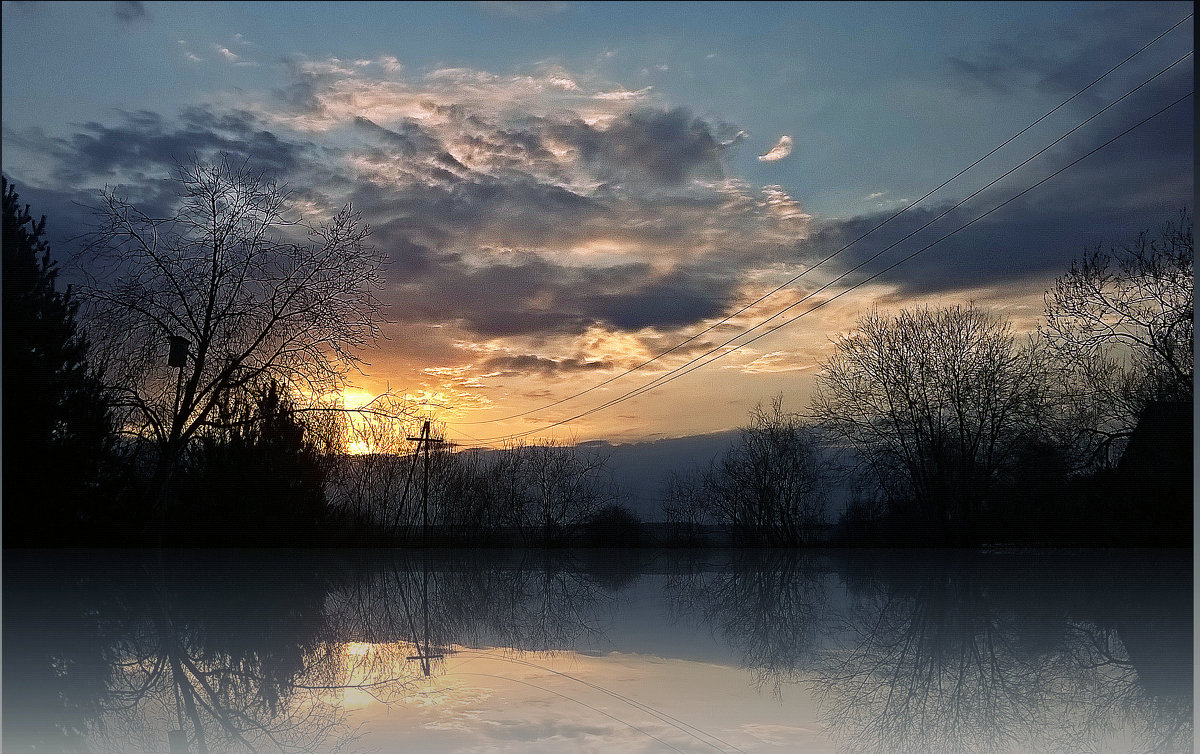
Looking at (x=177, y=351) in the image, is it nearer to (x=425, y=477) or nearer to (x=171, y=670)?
(x=425, y=477)

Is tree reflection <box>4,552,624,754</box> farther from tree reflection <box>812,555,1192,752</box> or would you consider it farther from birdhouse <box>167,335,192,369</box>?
birdhouse <box>167,335,192,369</box>

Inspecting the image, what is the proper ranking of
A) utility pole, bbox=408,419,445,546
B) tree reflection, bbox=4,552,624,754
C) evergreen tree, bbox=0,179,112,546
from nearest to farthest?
tree reflection, bbox=4,552,624,754 → evergreen tree, bbox=0,179,112,546 → utility pole, bbox=408,419,445,546

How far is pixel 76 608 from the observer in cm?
605

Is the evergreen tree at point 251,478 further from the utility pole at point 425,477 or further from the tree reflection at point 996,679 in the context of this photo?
the tree reflection at point 996,679

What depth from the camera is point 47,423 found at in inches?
456

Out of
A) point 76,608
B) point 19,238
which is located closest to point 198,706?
point 76,608

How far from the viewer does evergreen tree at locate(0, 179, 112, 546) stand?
11.4 metres

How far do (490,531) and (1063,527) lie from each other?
877cm

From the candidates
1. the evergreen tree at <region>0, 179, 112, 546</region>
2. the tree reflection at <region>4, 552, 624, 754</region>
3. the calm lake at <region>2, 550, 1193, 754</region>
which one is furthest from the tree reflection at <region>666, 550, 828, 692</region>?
the evergreen tree at <region>0, 179, 112, 546</region>

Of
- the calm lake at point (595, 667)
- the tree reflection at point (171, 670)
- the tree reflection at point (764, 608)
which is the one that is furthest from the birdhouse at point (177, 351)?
the tree reflection at point (764, 608)

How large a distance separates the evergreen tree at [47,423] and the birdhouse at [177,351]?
114 centimetres

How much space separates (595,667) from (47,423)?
428 inches

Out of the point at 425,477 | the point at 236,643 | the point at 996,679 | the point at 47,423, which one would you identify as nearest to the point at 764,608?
the point at 996,679

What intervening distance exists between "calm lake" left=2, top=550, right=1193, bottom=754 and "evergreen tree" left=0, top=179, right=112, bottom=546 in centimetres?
419
